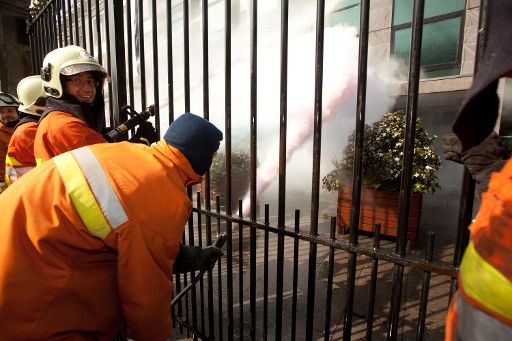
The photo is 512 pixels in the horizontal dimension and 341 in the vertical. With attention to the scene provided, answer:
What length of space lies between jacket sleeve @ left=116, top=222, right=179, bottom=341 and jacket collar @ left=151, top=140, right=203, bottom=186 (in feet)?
1.10

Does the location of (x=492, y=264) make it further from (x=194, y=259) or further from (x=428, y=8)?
(x=428, y=8)

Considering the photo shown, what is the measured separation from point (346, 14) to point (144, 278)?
32.2 feet

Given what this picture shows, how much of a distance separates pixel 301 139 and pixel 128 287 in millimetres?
8929

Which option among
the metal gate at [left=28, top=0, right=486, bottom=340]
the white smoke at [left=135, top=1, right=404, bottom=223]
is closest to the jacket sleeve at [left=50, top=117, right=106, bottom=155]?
the metal gate at [left=28, top=0, right=486, bottom=340]

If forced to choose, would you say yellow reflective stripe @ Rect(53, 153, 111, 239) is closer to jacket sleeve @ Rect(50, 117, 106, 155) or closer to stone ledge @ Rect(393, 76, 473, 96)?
jacket sleeve @ Rect(50, 117, 106, 155)

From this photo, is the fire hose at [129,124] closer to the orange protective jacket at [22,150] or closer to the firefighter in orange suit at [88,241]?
the orange protective jacket at [22,150]

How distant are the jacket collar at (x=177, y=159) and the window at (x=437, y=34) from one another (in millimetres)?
8446

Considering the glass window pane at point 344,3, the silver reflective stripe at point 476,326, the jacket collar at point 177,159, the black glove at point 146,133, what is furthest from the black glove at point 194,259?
the glass window pane at point 344,3

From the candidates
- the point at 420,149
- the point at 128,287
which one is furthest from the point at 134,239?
the point at 420,149

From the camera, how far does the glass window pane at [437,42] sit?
25.1 feet

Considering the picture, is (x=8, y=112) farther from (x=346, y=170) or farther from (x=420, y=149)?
(x=420, y=149)

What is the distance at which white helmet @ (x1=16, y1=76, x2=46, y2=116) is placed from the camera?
379 centimetres

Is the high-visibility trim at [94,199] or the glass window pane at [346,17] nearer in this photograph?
the high-visibility trim at [94,199]

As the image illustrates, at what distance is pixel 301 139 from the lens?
32.7ft
